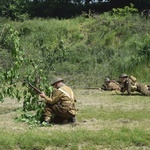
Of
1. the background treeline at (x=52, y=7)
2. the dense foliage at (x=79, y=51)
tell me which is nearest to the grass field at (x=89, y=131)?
the dense foliage at (x=79, y=51)

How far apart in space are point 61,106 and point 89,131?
4.38 feet

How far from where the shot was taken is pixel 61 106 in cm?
1019

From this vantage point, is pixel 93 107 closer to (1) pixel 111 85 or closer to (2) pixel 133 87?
(2) pixel 133 87

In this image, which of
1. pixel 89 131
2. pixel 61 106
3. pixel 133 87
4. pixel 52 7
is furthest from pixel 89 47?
pixel 52 7

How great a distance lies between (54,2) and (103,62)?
20.5 m

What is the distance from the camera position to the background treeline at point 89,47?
64.8 feet

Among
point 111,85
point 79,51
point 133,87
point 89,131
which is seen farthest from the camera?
point 79,51

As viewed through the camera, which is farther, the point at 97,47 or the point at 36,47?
the point at 97,47

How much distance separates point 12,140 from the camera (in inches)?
335

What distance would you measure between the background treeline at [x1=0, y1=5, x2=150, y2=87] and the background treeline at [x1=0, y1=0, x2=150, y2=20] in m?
7.50

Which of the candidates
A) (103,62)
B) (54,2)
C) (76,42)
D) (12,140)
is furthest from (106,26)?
(12,140)

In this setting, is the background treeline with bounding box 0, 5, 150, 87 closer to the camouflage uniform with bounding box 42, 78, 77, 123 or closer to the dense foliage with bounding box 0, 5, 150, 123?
the dense foliage with bounding box 0, 5, 150, 123

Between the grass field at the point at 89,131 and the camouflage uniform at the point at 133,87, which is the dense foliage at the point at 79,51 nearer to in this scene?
the grass field at the point at 89,131

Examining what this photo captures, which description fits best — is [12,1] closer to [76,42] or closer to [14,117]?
[76,42]
